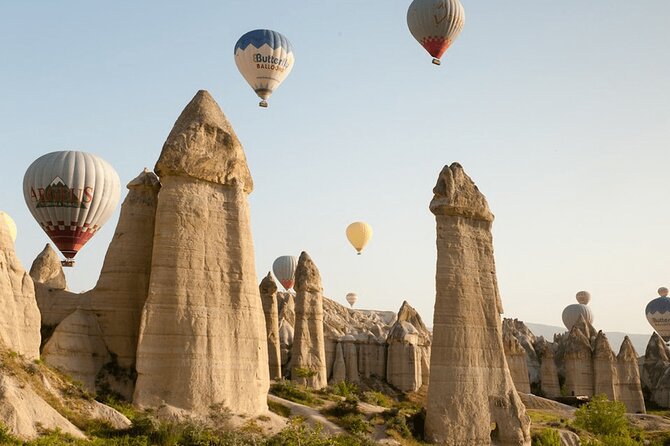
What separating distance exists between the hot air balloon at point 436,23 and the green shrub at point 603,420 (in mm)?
21987

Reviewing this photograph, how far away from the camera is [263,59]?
5116cm

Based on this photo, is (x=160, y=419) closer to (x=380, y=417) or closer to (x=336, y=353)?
(x=380, y=417)

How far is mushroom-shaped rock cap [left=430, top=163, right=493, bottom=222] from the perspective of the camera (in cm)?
3753

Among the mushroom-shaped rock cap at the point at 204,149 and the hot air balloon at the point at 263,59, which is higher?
the hot air balloon at the point at 263,59

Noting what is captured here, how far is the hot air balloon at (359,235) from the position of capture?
84.9 m

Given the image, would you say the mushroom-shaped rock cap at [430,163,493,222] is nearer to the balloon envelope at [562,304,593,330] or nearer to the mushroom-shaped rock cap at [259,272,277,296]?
the mushroom-shaped rock cap at [259,272,277,296]

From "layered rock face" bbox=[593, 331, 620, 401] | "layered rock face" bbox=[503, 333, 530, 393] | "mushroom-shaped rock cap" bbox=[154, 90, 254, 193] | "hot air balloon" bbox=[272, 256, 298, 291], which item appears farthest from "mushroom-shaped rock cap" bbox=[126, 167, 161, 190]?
"hot air balloon" bbox=[272, 256, 298, 291]

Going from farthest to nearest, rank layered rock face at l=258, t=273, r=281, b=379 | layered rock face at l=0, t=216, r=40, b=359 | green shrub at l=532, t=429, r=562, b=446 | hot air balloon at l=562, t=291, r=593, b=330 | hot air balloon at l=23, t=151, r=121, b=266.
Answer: hot air balloon at l=562, t=291, r=593, b=330
layered rock face at l=258, t=273, r=281, b=379
hot air balloon at l=23, t=151, r=121, b=266
green shrub at l=532, t=429, r=562, b=446
layered rock face at l=0, t=216, r=40, b=359

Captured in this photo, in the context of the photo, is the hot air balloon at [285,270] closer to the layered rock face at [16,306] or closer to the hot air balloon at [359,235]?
the hot air balloon at [359,235]

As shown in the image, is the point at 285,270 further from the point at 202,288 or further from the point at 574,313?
the point at 202,288

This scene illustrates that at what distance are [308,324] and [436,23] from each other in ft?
62.7

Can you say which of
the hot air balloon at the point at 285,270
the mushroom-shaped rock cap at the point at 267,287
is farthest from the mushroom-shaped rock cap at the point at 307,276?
the hot air balloon at the point at 285,270

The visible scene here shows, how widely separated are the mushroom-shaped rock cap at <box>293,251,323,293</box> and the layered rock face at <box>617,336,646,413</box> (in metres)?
30.8

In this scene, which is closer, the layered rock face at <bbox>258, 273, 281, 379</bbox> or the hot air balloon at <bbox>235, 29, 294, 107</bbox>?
the layered rock face at <bbox>258, 273, 281, 379</bbox>
